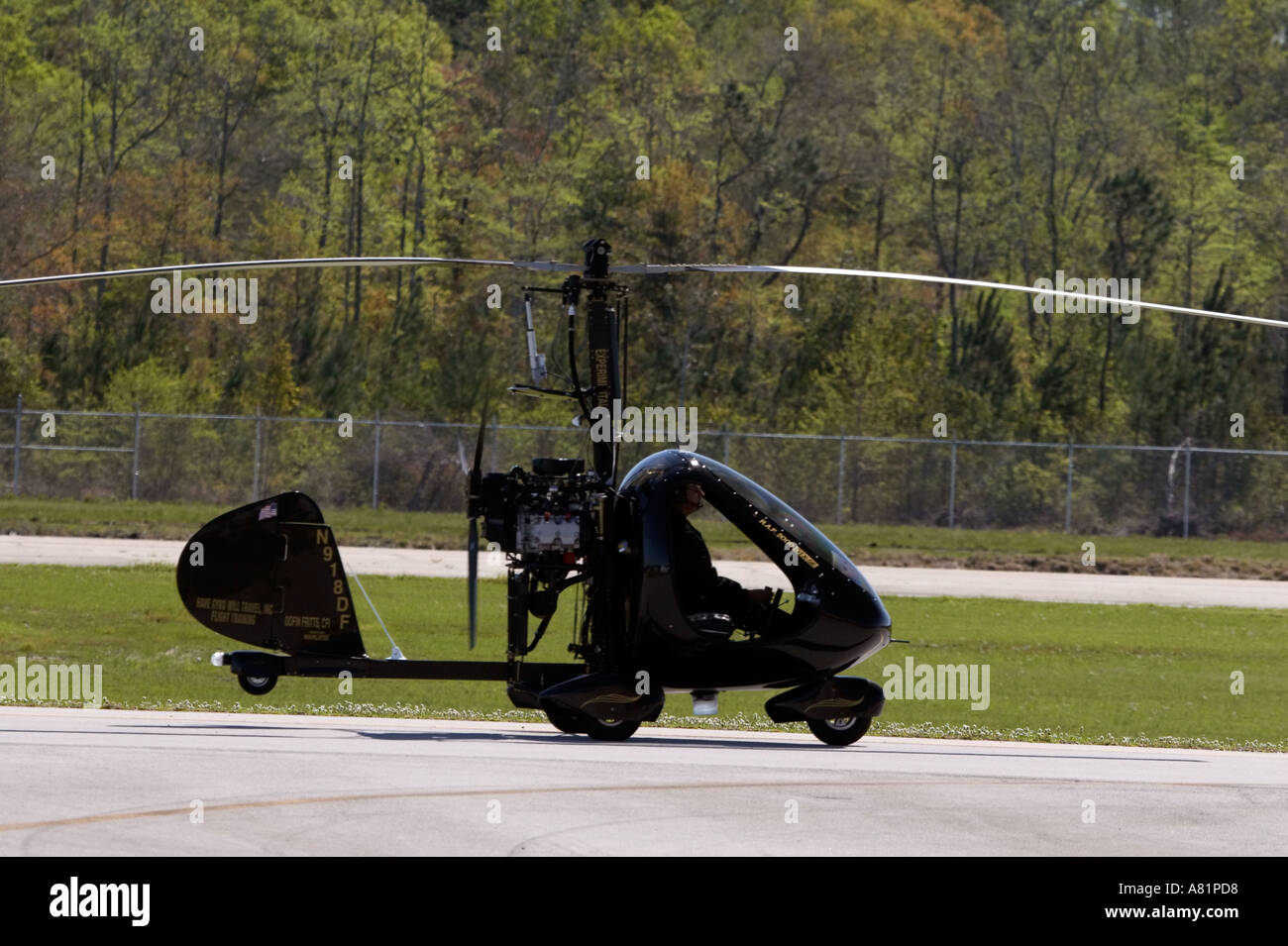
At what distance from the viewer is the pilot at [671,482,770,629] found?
11.9m

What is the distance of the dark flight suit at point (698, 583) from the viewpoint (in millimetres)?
11909

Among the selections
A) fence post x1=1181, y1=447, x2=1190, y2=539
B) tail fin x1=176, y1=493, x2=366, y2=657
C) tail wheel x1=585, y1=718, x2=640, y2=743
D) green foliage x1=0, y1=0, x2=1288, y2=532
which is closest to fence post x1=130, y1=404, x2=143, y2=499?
green foliage x1=0, y1=0, x2=1288, y2=532

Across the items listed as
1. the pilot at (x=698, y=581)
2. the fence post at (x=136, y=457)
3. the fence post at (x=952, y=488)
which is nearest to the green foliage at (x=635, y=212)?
the fence post at (x=952, y=488)

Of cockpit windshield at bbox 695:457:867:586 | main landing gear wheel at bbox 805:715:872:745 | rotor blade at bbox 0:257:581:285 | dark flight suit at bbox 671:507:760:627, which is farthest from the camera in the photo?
main landing gear wheel at bbox 805:715:872:745

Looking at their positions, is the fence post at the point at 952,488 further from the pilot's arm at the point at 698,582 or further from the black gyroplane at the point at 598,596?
the pilot's arm at the point at 698,582

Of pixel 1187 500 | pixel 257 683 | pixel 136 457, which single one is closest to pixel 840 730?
pixel 257 683

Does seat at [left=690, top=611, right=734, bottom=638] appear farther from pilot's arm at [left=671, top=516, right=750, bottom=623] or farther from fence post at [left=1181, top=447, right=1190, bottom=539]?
fence post at [left=1181, top=447, right=1190, bottom=539]

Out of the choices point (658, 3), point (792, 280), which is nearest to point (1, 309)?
point (792, 280)

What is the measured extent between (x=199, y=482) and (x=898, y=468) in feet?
51.3

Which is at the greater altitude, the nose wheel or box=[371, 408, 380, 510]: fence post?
box=[371, 408, 380, 510]: fence post

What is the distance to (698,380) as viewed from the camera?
48812mm

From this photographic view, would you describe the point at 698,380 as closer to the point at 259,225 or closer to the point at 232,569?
the point at 259,225

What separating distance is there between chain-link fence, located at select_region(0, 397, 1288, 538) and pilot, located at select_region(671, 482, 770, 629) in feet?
89.0

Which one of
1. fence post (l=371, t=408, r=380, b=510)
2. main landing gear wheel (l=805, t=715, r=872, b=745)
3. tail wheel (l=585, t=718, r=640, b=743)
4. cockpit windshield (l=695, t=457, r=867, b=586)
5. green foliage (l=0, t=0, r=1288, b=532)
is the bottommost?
main landing gear wheel (l=805, t=715, r=872, b=745)
